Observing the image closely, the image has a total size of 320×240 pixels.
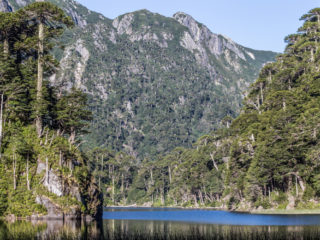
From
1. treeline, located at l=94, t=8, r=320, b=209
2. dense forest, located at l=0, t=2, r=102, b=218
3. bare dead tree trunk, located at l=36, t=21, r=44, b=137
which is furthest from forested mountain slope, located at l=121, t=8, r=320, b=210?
bare dead tree trunk, located at l=36, t=21, r=44, b=137

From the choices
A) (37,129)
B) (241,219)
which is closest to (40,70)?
(37,129)

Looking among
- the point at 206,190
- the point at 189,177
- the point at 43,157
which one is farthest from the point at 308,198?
the point at 189,177

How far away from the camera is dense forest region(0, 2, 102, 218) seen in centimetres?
6625

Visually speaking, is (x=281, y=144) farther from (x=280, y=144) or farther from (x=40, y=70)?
(x=40, y=70)

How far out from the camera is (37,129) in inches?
2943

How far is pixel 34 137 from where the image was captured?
73.2 m

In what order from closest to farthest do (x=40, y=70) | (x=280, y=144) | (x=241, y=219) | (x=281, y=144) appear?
1. (x=241, y=219)
2. (x=40, y=70)
3. (x=281, y=144)
4. (x=280, y=144)

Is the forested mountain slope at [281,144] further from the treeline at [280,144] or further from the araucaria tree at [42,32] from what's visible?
the araucaria tree at [42,32]

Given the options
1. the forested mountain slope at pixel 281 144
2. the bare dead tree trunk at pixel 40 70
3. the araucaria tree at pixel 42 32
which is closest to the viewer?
the bare dead tree trunk at pixel 40 70

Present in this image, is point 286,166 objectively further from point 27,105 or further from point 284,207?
point 27,105

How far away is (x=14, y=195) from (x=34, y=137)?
1206 centimetres

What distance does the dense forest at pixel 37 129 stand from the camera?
66.2 metres

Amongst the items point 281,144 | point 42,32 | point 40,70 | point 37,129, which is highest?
point 42,32

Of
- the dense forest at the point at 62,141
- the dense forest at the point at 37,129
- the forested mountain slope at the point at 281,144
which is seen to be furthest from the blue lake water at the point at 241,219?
the dense forest at the point at 37,129
